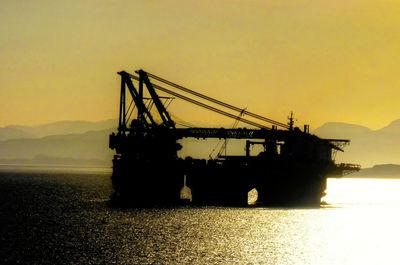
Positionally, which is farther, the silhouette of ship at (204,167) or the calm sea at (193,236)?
the silhouette of ship at (204,167)

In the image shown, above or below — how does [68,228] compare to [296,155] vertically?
below

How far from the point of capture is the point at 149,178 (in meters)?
147

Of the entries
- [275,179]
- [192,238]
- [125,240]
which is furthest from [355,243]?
[275,179]

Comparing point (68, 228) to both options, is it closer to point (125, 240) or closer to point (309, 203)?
point (125, 240)

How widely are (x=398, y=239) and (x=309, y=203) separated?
4099 cm

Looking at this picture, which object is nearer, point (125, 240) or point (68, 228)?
point (125, 240)

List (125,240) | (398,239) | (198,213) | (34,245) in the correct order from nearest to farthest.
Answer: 1. (34,245)
2. (125,240)
3. (398,239)
4. (198,213)

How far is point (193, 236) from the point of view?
103 m

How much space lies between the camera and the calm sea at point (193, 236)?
83.6m

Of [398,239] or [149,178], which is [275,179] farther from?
[398,239]

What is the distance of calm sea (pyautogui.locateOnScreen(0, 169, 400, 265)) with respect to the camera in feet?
274

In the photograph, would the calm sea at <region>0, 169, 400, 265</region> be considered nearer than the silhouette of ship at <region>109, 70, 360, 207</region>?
Yes

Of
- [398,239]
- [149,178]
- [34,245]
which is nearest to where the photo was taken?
[34,245]

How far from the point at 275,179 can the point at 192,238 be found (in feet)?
163
